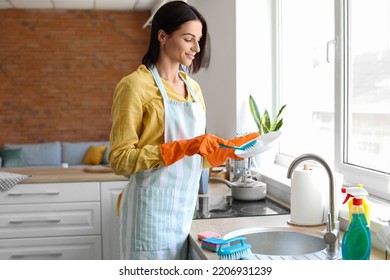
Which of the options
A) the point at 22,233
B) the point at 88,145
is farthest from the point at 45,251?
the point at 88,145

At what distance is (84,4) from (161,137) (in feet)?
20.8

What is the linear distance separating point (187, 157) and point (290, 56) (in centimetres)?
157

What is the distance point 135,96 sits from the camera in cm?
171

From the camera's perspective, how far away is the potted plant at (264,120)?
3018 millimetres

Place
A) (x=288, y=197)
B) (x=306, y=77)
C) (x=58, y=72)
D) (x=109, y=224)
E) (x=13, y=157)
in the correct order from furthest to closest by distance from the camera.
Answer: (x=58, y=72)
(x=13, y=157)
(x=109, y=224)
(x=306, y=77)
(x=288, y=197)

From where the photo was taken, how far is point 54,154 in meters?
7.61

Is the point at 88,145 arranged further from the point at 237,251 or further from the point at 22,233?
the point at 237,251

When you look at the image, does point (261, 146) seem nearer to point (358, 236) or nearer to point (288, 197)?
point (358, 236)

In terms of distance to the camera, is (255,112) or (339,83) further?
(255,112)

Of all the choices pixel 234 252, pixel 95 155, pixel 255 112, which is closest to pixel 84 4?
pixel 95 155

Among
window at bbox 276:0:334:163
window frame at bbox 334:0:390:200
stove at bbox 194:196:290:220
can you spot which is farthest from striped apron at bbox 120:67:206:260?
window at bbox 276:0:334:163

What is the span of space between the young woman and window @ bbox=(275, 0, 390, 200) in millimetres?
490

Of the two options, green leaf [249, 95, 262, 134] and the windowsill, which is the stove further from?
green leaf [249, 95, 262, 134]
